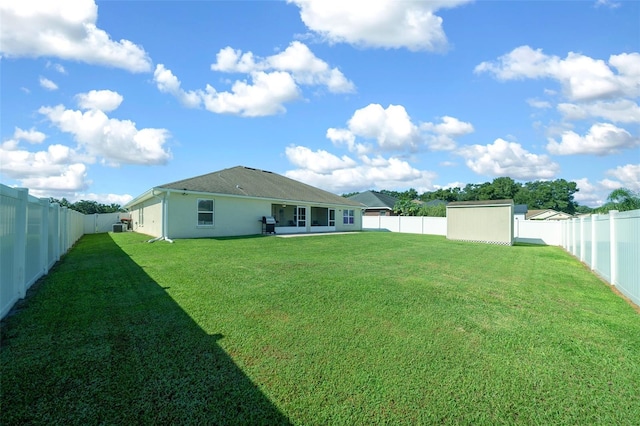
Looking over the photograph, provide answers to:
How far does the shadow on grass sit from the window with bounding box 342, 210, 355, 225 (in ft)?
75.1

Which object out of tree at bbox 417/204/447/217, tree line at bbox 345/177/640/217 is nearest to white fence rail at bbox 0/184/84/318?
tree at bbox 417/204/447/217

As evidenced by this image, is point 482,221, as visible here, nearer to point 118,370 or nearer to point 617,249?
point 617,249

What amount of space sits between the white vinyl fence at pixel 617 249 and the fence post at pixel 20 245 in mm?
9657

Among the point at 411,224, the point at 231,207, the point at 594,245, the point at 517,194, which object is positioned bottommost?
the point at 594,245

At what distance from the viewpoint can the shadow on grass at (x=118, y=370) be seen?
214 cm

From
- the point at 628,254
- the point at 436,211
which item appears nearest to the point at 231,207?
the point at 628,254

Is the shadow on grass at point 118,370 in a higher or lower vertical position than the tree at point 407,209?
lower

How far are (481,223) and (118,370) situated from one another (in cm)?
2019

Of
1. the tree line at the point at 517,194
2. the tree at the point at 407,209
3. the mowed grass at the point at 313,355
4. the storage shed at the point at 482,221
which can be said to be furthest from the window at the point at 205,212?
the tree line at the point at 517,194

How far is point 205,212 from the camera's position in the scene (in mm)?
16375

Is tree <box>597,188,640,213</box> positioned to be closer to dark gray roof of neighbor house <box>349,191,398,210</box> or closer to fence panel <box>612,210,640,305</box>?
fence panel <box>612,210,640,305</box>

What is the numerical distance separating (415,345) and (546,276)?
6599 mm

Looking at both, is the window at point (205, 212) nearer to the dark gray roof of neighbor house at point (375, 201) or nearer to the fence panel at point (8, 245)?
the fence panel at point (8, 245)

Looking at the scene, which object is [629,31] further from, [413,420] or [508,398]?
[413,420]
